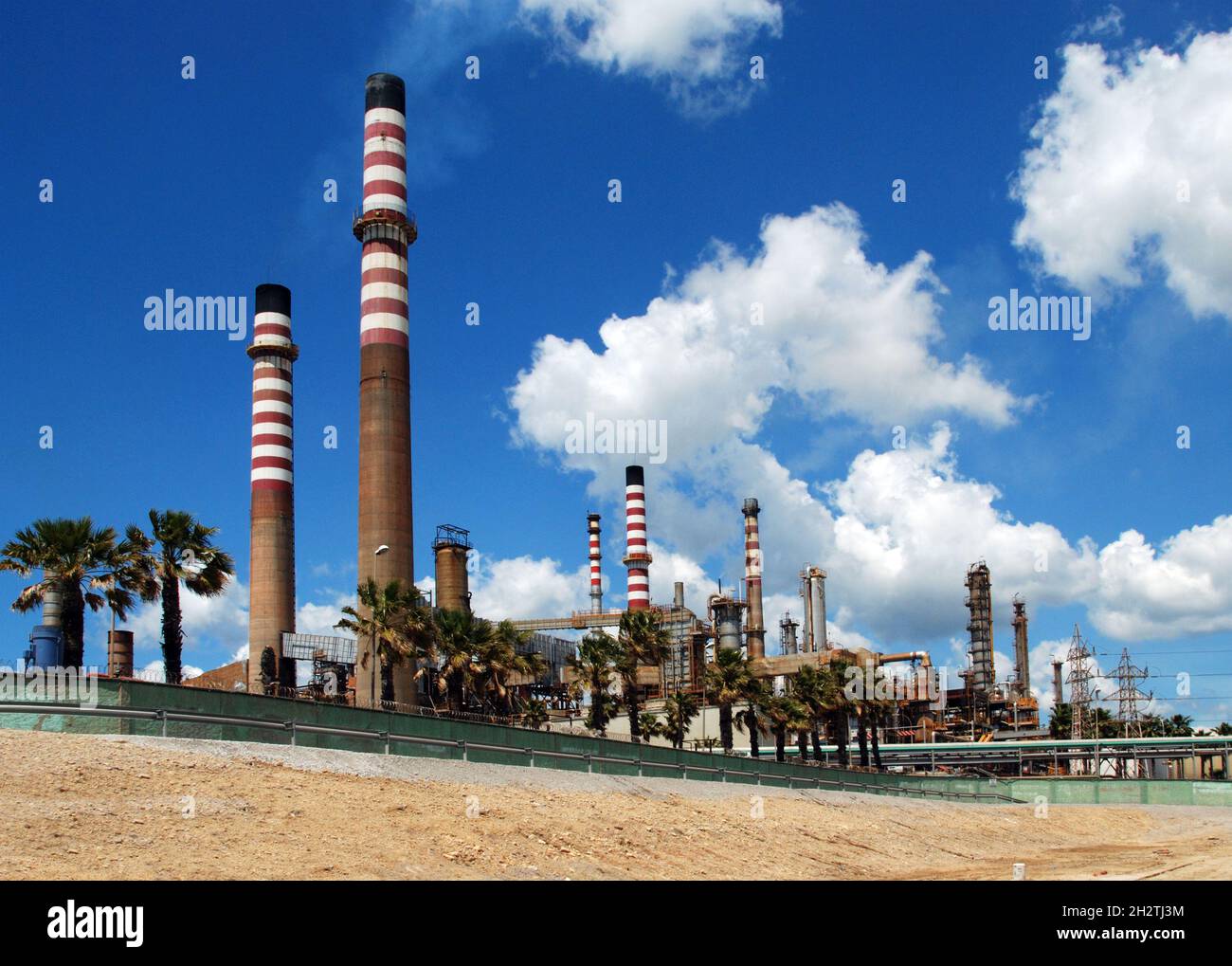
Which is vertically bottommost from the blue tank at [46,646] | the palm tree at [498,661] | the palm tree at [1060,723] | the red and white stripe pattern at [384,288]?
the palm tree at [1060,723]

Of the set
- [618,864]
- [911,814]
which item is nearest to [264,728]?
[618,864]

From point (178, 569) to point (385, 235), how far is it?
3125cm

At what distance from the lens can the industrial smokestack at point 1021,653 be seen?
5366 inches

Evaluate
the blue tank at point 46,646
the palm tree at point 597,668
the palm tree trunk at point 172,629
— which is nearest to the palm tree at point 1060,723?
the palm tree at point 597,668

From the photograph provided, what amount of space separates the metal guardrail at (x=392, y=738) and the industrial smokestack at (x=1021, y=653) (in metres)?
90.2

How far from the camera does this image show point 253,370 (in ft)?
262

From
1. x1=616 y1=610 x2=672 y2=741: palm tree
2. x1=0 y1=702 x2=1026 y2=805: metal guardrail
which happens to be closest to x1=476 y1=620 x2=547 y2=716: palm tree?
x1=616 y1=610 x2=672 y2=741: palm tree

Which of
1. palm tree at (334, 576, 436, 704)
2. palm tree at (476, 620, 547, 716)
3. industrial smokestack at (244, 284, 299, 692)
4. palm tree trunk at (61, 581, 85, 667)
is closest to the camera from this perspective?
palm tree trunk at (61, 581, 85, 667)

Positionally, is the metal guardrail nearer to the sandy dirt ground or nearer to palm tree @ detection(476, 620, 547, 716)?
the sandy dirt ground

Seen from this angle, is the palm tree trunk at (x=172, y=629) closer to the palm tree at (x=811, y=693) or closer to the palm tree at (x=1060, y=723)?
the palm tree at (x=811, y=693)

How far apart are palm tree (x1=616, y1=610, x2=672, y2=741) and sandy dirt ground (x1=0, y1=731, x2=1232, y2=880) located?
20.3m

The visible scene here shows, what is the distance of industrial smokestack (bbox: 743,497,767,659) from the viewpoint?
122500 mm
